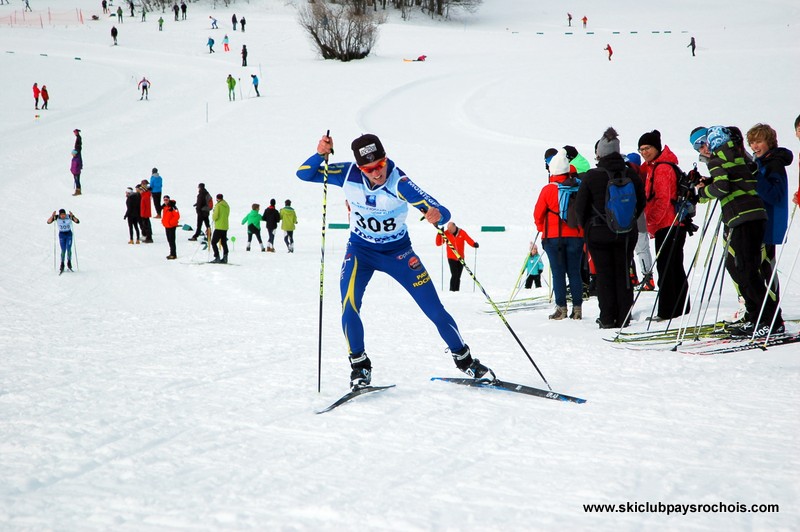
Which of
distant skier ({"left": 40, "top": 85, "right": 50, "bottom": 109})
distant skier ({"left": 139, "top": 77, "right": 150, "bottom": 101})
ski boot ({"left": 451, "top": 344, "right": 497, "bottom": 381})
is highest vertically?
distant skier ({"left": 139, "top": 77, "right": 150, "bottom": 101})

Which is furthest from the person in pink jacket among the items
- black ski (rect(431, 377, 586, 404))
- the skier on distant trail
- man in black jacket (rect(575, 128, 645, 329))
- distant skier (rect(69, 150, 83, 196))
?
distant skier (rect(69, 150, 83, 196))

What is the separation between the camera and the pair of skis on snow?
457cm

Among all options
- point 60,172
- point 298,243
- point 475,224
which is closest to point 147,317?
point 298,243

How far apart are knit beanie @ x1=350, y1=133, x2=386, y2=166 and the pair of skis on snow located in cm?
163

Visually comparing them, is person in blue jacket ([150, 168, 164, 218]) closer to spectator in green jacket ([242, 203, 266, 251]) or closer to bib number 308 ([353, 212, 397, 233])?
spectator in green jacket ([242, 203, 266, 251])

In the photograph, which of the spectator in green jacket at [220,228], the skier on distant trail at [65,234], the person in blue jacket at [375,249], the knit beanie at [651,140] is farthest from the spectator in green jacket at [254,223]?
the person in blue jacket at [375,249]

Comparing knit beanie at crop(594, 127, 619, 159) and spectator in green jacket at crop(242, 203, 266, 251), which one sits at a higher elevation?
knit beanie at crop(594, 127, 619, 159)

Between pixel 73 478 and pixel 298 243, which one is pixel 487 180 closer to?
pixel 298 243

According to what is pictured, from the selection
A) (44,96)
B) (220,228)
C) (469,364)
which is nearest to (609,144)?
(469,364)

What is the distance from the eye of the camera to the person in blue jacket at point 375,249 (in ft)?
15.6

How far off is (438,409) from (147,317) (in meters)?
5.78

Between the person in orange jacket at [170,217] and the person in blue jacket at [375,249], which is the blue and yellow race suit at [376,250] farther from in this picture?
the person in orange jacket at [170,217]

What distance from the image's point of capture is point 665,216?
7137 mm

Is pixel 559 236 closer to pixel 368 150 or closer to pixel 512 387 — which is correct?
pixel 512 387
